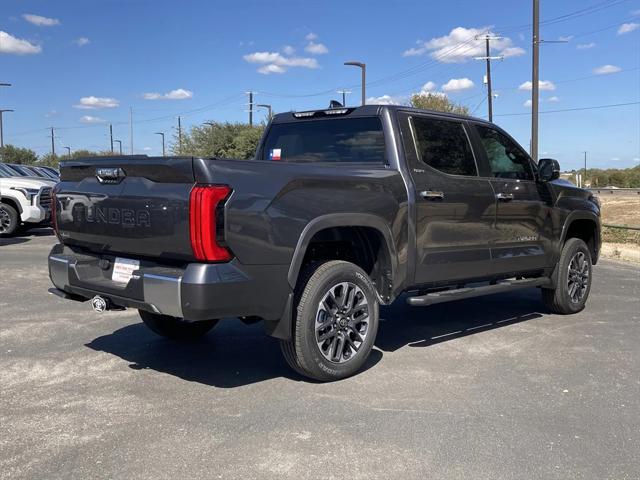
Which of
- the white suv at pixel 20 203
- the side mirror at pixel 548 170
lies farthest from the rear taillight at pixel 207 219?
the white suv at pixel 20 203

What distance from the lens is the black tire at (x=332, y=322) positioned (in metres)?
4.29

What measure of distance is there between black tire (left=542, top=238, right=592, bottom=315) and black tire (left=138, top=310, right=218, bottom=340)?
365cm

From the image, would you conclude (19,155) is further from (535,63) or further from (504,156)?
(504,156)

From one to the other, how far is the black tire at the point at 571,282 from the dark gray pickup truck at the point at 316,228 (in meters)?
0.34

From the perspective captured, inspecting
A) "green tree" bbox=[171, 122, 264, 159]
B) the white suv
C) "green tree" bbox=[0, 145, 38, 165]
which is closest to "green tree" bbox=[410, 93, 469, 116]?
"green tree" bbox=[171, 122, 264, 159]

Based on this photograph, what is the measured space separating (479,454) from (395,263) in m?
1.74

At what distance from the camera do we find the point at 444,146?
5496mm

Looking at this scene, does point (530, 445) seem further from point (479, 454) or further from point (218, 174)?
point (218, 174)

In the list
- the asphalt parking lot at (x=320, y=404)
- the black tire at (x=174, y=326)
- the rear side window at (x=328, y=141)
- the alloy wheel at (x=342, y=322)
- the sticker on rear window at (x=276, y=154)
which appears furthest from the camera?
the sticker on rear window at (x=276, y=154)

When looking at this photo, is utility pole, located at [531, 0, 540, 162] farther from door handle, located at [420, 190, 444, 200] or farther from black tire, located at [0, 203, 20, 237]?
door handle, located at [420, 190, 444, 200]

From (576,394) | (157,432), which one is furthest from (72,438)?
(576,394)

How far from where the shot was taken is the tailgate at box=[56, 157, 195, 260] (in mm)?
3812

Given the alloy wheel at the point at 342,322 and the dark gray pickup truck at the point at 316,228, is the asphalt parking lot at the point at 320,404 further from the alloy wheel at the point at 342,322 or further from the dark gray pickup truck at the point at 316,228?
the dark gray pickup truck at the point at 316,228

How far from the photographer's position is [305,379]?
4598mm
